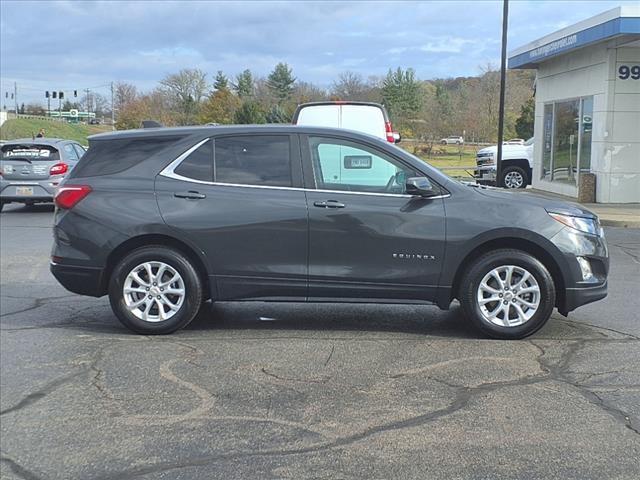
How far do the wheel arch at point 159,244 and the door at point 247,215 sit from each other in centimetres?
11

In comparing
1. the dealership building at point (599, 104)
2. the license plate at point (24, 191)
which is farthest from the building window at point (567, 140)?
the license plate at point (24, 191)

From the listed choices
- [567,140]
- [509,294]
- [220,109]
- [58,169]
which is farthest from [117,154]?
[220,109]

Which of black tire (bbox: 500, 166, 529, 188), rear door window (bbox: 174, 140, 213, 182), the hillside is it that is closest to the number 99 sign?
black tire (bbox: 500, 166, 529, 188)

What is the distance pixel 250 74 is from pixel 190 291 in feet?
241

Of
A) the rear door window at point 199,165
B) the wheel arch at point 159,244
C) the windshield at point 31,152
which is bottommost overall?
the wheel arch at point 159,244

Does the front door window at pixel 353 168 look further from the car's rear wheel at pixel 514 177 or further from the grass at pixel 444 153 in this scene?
the grass at pixel 444 153

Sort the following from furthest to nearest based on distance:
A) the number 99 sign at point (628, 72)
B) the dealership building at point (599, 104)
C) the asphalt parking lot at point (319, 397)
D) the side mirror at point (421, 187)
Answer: the number 99 sign at point (628, 72), the dealership building at point (599, 104), the side mirror at point (421, 187), the asphalt parking lot at point (319, 397)

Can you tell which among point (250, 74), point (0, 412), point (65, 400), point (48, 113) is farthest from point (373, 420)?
point (48, 113)

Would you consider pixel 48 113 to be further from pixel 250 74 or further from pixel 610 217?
pixel 610 217

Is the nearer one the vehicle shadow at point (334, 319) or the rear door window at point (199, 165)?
Answer: the rear door window at point (199, 165)

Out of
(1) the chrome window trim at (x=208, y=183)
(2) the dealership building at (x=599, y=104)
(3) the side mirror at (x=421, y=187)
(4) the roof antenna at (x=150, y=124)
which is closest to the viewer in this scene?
(3) the side mirror at (x=421, y=187)

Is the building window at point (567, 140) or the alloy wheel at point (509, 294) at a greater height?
the building window at point (567, 140)

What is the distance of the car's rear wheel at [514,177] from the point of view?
23.5 metres

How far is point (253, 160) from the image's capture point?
20.9 feet
